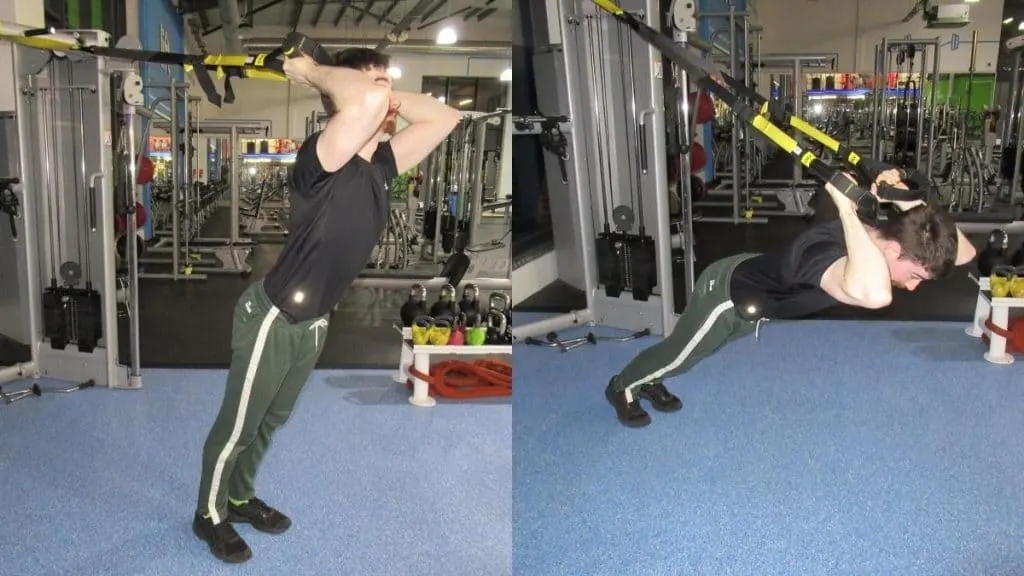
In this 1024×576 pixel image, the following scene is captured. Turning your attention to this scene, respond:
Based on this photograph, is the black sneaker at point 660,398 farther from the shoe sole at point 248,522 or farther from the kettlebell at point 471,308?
the shoe sole at point 248,522

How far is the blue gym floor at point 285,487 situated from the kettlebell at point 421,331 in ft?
0.94

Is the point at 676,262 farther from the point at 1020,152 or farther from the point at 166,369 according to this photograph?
the point at 166,369

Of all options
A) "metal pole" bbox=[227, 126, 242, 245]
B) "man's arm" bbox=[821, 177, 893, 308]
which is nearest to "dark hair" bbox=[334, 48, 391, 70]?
"man's arm" bbox=[821, 177, 893, 308]

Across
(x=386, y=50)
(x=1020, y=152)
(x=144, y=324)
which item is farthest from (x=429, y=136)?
(x=144, y=324)

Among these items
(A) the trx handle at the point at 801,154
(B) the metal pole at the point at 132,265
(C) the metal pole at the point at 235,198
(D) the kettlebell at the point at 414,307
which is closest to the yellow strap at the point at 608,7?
(A) the trx handle at the point at 801,154

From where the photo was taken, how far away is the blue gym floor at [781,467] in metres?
2.05

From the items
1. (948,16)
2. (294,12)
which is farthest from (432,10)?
(948,16)

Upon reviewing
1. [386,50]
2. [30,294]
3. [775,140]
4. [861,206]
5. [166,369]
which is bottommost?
[166,369]

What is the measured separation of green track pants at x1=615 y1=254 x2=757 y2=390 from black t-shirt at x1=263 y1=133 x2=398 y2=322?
3.58ft

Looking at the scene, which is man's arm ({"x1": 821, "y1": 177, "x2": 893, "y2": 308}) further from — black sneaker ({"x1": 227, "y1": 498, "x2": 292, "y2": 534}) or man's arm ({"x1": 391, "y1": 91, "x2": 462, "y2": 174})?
black sneaker ({"x1": 227, "y1": 498, "x2": 292, "y2": 534})

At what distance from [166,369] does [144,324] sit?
81 centimetres

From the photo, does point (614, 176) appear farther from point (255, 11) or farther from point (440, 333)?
point (255, 11)

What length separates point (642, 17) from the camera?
351 cm

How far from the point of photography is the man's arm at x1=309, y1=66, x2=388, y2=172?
171 centimetres
